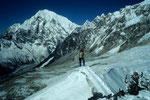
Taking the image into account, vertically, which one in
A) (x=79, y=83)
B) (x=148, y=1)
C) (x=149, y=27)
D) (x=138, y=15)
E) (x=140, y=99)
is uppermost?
(x=148, y=1)

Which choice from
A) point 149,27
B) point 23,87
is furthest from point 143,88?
point 149,27

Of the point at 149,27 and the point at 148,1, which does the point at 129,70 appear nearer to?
the point at 149,27

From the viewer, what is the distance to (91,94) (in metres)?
7.28

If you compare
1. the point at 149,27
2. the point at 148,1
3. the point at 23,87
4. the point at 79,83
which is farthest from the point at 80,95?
the point at 148,1

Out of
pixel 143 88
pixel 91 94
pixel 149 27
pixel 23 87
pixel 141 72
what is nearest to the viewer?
pixel 91 94

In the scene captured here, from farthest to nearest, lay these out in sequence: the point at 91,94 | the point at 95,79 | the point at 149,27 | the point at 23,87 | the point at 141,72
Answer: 1. the point at 149,27
2. the point at 23,87
3. the point at 141,72
4. the point at 95,79
5. the point at 91,94

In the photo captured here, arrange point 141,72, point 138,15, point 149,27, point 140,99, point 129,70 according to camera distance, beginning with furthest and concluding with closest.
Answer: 1. point 138,15
2. point 149,27
3. point 129,70
4. point 141,72
5. point 140,99

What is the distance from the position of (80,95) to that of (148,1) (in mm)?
123054

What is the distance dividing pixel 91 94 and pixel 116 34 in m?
107

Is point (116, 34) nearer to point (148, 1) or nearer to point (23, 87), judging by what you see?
point (148, 1)

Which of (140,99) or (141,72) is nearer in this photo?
(140,99)

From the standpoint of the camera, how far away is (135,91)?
7277 millimetres

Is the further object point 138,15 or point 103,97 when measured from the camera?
point 138,15

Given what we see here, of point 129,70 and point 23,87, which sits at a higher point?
point 129,70
